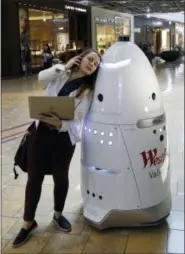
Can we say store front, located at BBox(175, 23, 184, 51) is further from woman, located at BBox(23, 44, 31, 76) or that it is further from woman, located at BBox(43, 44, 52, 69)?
woman, located at BBox(23, 44, 31, 76)

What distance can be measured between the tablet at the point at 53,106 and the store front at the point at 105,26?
22418mm

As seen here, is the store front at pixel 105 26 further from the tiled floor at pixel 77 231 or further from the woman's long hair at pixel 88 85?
the woman's long hair at pixel 88 85

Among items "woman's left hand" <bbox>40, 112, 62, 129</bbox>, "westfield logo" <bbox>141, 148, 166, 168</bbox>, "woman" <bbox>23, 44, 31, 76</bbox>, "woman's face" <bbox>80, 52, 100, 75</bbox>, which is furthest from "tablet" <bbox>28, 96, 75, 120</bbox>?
"woman" <bbox>23, 44, 31, 76</bbox>

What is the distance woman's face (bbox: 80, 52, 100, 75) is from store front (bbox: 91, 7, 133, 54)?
22239 millimetres

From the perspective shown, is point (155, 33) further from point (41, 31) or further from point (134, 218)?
point (134, 218)

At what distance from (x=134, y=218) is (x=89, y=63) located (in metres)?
1.12

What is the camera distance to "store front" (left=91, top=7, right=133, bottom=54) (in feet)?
88.4

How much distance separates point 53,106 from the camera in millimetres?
2543

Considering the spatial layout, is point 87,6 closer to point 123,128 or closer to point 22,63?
point 22,63

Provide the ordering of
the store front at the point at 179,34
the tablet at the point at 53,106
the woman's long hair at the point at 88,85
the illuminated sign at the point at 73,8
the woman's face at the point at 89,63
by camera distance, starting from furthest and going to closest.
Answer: the store front at the point at 179,34 → the illuminated sign at the point at 73,8 → the woman's long hair at the point at 88,85 → the woman's face at the point at 89,63 → the tablet at the point at 53,106

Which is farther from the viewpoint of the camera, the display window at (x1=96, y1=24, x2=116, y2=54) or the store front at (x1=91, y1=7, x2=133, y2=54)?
the display window at (x1=96, y1=24, x2=116, y2=54)

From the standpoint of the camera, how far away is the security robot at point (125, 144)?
261 cm

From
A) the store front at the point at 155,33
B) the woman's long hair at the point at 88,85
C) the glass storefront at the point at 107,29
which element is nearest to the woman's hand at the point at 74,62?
the woman's long hair at the point at 88,85

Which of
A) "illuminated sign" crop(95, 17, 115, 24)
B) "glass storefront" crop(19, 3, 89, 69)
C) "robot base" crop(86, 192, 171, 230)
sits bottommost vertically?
"robot base" crop(86, 192, 171, 230)
